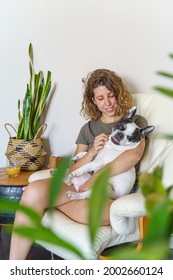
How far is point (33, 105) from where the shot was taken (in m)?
2.61

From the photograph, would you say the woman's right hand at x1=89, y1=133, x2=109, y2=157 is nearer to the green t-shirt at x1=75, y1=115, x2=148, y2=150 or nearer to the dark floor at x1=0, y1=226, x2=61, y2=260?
the green t-shirt at x1=75, y1=115, x2=148, y2=150

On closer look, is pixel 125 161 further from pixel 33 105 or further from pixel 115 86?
pixel 33 105

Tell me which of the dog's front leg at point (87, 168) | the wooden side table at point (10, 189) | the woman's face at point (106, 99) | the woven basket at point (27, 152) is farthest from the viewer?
the woven basket at point (27, 152)

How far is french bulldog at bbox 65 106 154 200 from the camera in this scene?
1.78 m

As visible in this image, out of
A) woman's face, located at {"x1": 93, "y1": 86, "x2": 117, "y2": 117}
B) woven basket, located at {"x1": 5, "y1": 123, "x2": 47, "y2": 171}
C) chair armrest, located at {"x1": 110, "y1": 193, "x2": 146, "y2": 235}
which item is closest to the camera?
chair armrest, located at {"x1": 110, "y1": 193, "x2": 146, "y2": 235}

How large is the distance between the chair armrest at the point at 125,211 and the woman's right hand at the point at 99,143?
48 centimetres

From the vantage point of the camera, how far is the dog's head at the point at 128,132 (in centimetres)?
179

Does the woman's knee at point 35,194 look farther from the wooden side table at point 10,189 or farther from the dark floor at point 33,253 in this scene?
the dark floor at point 33,253

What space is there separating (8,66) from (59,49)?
1.62 ft

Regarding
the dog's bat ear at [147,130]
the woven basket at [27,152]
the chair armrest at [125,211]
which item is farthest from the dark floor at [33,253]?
the dog's bat ear at [147,130]

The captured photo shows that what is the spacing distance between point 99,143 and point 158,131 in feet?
1.19

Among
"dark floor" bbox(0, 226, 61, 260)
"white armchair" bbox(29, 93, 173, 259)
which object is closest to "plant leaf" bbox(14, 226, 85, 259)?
"white armchair" bbox(29, 93, 173, 259)

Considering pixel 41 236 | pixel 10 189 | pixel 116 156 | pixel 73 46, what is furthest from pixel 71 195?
pixel 41 236
